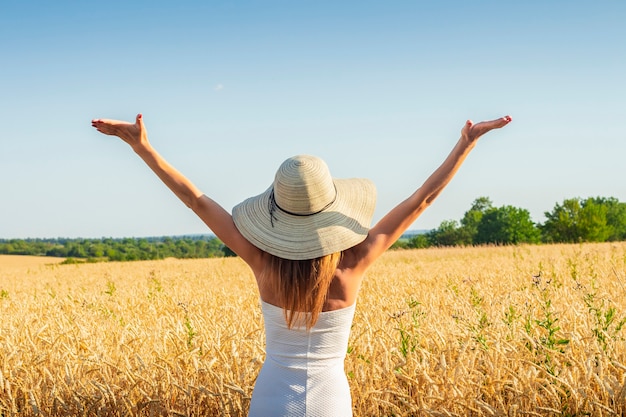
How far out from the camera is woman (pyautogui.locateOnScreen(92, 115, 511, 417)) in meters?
2.29

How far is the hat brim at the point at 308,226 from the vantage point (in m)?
2.28

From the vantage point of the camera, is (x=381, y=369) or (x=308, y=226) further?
(x=381, y=369)

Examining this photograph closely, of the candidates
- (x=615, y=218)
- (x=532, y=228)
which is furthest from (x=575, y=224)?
(x=615, y=218)

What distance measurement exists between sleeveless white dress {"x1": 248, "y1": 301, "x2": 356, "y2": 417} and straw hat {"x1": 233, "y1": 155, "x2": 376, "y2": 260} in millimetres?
293

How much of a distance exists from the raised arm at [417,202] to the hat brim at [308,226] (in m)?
0.06

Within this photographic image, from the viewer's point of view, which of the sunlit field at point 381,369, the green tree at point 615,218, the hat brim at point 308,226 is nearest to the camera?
the hat brim at point 308,226

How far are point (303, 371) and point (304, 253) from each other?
1.64 ft

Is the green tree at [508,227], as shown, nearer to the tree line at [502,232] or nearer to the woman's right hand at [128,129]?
the tree line at [502,232]

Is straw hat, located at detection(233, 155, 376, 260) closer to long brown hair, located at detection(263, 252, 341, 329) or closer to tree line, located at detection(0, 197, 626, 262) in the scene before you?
long brown hair, located at detection(263, 252, 341, 329)

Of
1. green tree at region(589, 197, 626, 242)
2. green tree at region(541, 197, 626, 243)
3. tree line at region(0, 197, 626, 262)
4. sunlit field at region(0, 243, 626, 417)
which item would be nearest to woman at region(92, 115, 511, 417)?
sunlit field at region(0, 243, 626, 417)

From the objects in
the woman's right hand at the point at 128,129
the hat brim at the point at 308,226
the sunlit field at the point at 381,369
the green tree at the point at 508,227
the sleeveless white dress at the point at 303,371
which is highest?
the green tree at the point at 508,227

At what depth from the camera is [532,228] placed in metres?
72.8

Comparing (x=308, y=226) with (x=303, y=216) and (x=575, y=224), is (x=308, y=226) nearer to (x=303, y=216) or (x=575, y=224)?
(x=303, y=216)

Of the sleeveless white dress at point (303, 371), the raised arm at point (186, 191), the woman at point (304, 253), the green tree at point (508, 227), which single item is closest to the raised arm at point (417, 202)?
the woman at point (304, 253)
